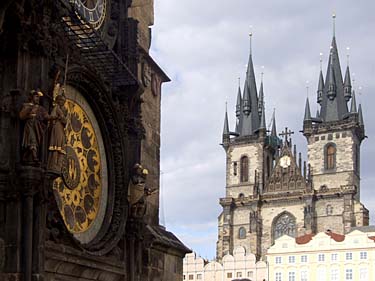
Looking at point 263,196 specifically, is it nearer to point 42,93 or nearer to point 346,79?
point 346,79

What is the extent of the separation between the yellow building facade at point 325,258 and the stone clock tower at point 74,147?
167 ft

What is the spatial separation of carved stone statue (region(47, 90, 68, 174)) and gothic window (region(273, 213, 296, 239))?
6741cm

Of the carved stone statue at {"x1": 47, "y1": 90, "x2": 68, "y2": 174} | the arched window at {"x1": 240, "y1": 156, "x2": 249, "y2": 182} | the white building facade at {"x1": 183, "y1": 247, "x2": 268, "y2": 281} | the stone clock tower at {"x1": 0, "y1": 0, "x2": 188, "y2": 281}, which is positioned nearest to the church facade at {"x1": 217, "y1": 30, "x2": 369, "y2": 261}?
the arched window at {"x1": 240, "y1": 156, "x2": 249, "y2": 182}

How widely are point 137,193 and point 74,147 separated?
109cm

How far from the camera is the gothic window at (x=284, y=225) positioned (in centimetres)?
7331

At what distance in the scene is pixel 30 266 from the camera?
6340 mm

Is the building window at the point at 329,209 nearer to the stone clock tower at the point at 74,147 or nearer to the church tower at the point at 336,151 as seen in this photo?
the church tower at the point at 336,151

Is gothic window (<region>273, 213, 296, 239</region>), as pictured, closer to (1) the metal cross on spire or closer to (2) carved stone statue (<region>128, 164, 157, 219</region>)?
(1) the metal cross on spire

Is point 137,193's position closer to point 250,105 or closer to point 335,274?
point 335,274

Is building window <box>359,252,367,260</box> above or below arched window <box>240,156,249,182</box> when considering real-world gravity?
below

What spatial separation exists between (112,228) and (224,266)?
62.9 meters

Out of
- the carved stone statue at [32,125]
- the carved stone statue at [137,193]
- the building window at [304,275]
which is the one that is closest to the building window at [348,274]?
the building window at [304,275]

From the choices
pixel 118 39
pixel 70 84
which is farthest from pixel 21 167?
pixel 118 39

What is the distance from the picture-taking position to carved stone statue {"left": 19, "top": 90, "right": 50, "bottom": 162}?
6.48 metres
